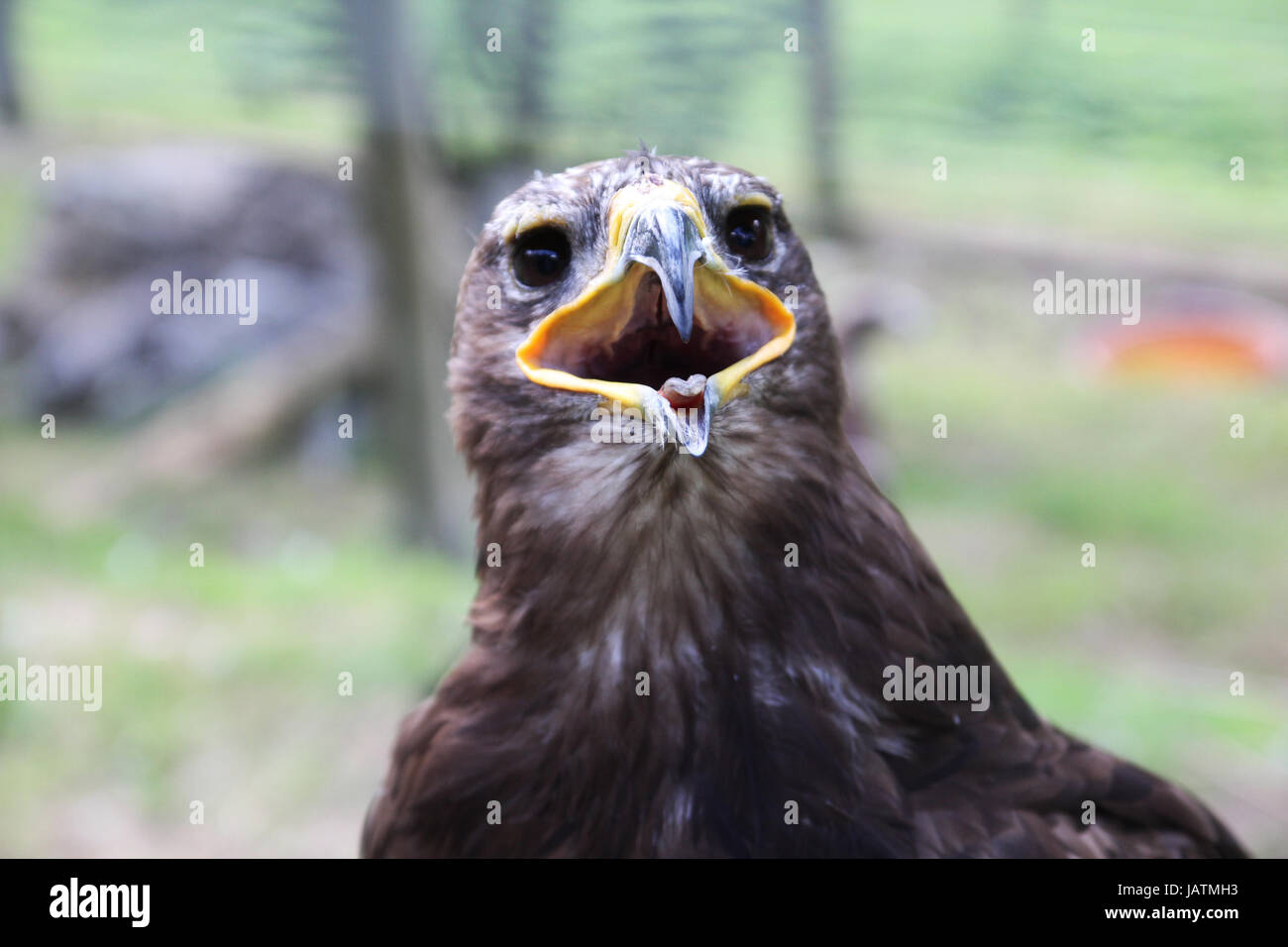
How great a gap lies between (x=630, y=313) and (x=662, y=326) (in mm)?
68

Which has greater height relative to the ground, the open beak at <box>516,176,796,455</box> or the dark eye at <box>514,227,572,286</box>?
the dark eye at <box>514,227,572,286</box>

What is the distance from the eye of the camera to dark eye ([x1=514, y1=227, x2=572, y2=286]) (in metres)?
1.90

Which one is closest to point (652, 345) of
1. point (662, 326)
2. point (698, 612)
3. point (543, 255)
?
point (662, 326)

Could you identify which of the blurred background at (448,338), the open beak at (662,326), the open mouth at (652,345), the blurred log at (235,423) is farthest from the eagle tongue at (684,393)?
the blurred log at (235,423)

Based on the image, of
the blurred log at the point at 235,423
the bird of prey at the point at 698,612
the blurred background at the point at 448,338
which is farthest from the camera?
the blurred log at the point at 235,423

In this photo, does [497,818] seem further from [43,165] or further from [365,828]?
[43,165]

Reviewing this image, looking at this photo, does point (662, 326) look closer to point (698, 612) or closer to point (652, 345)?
point (652, 345)

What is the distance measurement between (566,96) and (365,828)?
2746 mm

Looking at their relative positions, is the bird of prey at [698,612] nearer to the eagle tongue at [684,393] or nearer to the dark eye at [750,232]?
the dark eye at [750,232]

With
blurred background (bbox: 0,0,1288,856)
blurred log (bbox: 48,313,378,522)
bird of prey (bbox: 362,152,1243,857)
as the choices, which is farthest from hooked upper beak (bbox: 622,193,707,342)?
blurred log (bbox: 48,313,378,522)

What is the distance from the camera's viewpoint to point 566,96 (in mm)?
4355

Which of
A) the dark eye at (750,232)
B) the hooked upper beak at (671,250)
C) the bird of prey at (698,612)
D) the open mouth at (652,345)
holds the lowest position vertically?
the bird of prey at (698,612)

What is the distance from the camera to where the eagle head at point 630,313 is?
172cm

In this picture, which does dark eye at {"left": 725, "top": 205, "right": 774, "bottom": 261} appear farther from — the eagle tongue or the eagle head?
the eagle tongue
